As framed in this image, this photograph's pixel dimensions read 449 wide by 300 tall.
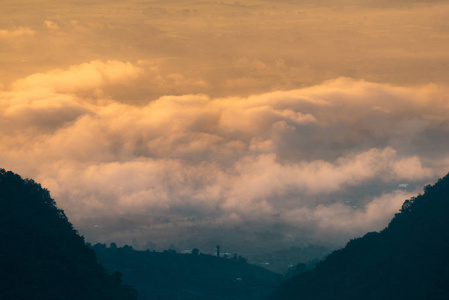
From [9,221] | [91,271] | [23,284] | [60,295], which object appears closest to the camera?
[23,284]

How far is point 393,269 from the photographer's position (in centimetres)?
19675

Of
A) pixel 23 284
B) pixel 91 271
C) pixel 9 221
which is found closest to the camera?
pixel 23 284

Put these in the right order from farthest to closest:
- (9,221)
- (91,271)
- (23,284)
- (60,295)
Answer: (91,271), (9,221), (60,295), (23,284)

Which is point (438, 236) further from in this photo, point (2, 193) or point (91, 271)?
point (2, 193)

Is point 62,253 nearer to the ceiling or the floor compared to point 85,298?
nearer to the ceiling

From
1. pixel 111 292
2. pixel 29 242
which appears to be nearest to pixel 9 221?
pixel 29 242

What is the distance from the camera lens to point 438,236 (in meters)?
196

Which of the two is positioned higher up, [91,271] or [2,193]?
[2,193]

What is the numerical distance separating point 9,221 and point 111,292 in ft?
111

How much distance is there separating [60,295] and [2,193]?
40.8 meters

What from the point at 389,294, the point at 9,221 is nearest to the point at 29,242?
the point at 9,221

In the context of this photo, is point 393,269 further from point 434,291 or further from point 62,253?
point 62,253

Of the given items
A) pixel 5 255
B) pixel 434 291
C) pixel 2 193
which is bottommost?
pixel 434 291

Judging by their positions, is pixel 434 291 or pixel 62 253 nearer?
pixel 434 291
